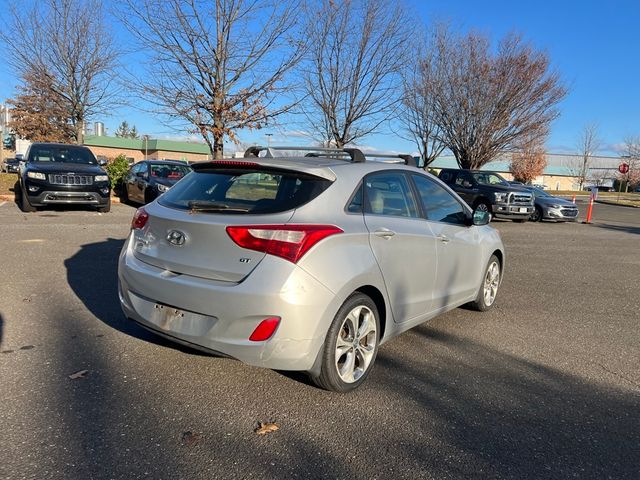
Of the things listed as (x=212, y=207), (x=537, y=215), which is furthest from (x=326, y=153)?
(x=537, y=215)

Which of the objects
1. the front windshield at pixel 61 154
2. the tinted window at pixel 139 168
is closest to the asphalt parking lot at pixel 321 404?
the front windshield at pixel 61 154

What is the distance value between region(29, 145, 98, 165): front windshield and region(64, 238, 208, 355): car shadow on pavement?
5449 millimetres

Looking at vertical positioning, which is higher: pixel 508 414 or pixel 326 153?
pixel 326 153

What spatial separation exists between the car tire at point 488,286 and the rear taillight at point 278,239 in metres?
2.95

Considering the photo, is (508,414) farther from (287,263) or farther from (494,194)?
(494,194)

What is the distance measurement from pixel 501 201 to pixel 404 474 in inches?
602

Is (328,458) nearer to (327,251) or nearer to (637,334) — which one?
(327,251)

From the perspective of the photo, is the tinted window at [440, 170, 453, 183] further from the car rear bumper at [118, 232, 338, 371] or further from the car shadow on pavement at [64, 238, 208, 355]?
the car rear bumper at [118, 232, 338, 371]

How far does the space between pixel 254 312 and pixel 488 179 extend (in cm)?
1626

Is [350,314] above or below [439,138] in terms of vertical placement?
below

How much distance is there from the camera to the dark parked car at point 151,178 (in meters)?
14.3

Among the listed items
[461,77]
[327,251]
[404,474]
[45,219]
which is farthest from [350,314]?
[461,77]

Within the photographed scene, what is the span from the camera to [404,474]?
8.47 ft

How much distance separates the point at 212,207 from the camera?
337cm
